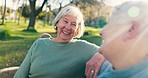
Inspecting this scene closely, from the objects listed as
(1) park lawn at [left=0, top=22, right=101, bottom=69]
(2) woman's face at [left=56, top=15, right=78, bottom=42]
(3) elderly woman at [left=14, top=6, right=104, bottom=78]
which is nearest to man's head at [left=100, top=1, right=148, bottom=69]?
(1) park lawn at [left=0, top=22, right=101, bottom=69]

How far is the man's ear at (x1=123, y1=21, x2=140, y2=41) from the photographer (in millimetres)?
1242

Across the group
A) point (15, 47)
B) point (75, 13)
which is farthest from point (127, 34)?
point (15, 47)

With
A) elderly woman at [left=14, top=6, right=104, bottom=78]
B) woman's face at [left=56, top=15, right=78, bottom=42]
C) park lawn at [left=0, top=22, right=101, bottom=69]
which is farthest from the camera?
park lawn at [left=0, top=22, right=101, bottom=69]

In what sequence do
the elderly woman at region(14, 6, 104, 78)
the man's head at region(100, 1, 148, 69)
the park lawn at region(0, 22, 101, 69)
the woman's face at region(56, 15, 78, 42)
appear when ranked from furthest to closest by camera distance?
the park lawn at region(0, 22, 101, 69), the woman's face at region(56, 15, 78, 42), the elderly woman at region(14, 6, 104, 78), the man's head at region(100, 1, 148, 69)

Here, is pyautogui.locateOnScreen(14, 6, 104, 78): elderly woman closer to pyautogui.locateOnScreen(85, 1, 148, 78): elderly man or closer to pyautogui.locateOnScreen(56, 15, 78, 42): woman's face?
pyautogui.locateOnScreen(56, 15, 78, 42): woman's face

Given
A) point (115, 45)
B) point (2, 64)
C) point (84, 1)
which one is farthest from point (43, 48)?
Answer: point (84, 1)

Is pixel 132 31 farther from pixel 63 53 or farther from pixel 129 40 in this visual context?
pixel 63 53

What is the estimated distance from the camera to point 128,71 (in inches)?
50.3

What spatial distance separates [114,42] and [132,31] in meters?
0.09

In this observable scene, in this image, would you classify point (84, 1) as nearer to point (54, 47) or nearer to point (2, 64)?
point (2, 64)

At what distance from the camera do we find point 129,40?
1260 mm

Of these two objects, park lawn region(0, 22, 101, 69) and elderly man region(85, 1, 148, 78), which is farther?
park lawn region(0, 22, 101, 69)

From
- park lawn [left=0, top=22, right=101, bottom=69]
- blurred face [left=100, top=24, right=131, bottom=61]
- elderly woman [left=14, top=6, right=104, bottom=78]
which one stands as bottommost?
park lawn [left=0, top=22, right=101, bottom=69]

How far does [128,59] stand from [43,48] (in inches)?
77.4
